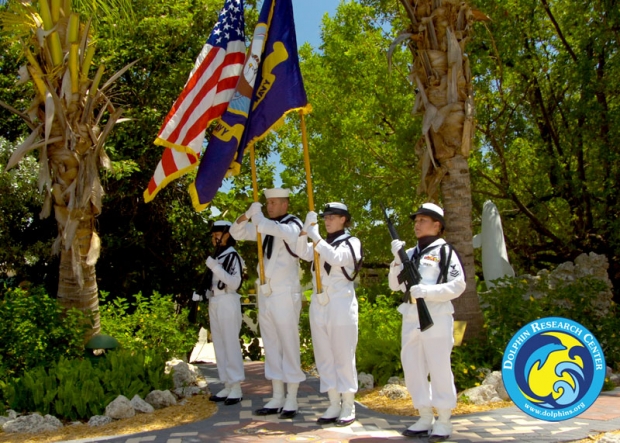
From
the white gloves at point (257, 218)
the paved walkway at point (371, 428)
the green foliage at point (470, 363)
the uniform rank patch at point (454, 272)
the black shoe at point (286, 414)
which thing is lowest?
the paved walkway at point (371, 428)

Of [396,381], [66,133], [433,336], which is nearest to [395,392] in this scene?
[396,381]

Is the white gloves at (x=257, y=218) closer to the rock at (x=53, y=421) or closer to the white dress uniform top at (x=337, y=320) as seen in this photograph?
the white dress uniform top at (x=337, y=320)

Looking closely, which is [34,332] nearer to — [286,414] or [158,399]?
[158,399]

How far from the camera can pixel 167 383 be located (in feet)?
25.2

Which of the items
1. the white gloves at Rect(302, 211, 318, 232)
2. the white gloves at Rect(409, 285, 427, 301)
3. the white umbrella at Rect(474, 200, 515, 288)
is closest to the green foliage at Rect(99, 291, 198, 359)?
the white gloves at Rect(302, 211, 318, 232)

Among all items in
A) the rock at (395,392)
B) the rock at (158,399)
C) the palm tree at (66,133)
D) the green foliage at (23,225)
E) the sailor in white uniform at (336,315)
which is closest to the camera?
the sailor in white uniform at (336,315)

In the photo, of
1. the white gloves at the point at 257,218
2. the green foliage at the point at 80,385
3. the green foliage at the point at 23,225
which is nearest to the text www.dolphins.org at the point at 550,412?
the white gloves at the point at 257,218

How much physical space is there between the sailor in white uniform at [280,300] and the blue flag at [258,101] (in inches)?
20.4

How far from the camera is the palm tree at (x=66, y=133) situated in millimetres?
8250

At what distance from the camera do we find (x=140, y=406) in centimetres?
702

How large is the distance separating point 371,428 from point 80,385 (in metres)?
3.09

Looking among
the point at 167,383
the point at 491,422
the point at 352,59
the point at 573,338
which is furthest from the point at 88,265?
the point at 352,59

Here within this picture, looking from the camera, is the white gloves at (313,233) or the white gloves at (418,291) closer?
the white gloves at (418,291)

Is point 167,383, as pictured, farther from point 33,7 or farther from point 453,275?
point 33,7
